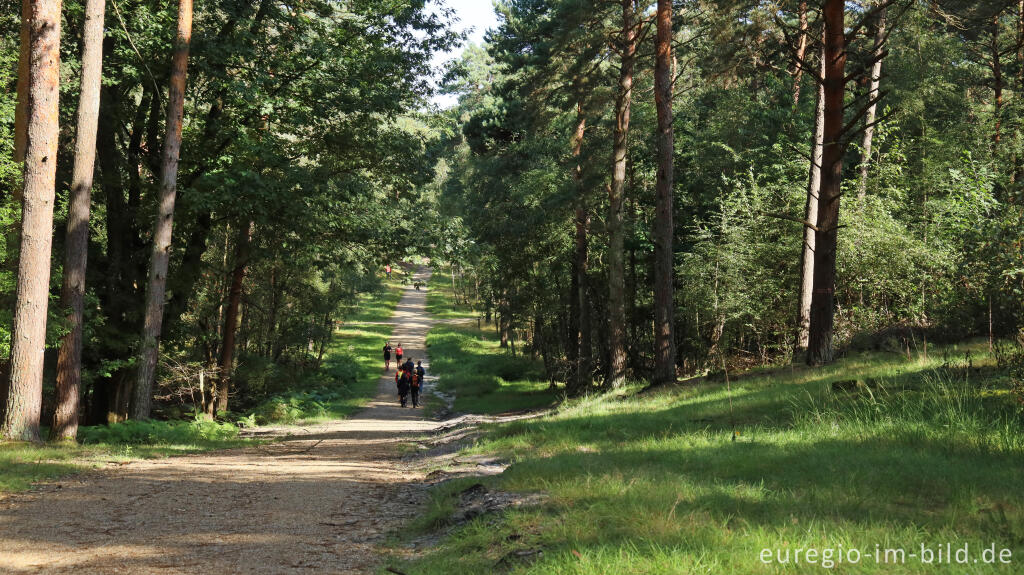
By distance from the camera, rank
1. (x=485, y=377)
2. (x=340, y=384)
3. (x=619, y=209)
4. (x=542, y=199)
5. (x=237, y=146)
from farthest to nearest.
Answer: (x=485, y=377)
(x=340, y=384)
(x=542, y=199)
(x=619, y=209)
(x=237, y=146)

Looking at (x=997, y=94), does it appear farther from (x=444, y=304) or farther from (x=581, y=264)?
(x=444, y=304)

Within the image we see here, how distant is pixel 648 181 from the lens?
29.6 m

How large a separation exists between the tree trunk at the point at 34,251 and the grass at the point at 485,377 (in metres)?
17.0

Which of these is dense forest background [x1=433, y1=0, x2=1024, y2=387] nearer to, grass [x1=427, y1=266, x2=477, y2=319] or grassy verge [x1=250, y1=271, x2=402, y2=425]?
grassy verge [x1=250, y1=271, x2=402, y2=425]

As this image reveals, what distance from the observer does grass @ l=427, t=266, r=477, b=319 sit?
78094 mm

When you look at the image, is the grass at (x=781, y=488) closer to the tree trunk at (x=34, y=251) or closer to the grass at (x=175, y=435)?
the grass at (x=175, y=435)

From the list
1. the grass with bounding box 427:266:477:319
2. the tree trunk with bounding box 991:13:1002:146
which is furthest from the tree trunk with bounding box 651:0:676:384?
the grass with bounding box 427:266:477:319

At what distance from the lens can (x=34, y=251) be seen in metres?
12.3

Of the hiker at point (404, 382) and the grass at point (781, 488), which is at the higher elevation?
the grass at point (781, 488)

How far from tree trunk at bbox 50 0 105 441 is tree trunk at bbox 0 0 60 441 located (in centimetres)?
86

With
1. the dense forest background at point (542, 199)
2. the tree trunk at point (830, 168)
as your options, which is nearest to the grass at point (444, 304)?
the dense forest background at point (542, 199)

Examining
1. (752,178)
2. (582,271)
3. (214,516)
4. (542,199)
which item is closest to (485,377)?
(582,271)

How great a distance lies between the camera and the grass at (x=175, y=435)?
31.3 feet

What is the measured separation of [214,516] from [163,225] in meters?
9.59
